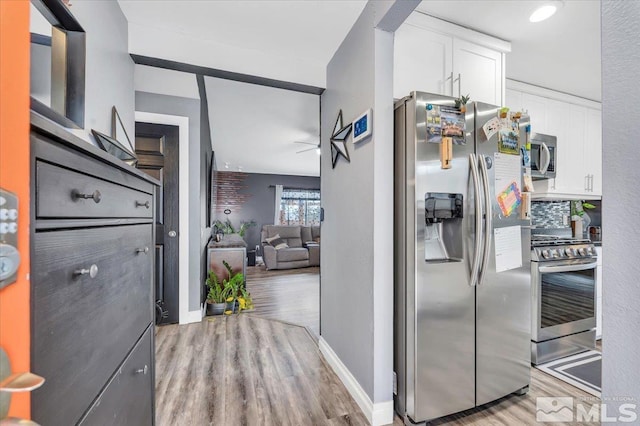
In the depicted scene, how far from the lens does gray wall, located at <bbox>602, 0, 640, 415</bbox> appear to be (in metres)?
0.48

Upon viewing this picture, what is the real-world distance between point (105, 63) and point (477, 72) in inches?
94.5

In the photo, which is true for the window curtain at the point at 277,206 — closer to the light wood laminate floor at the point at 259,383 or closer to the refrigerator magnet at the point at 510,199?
the light wood laminate floor at the point at 259,383

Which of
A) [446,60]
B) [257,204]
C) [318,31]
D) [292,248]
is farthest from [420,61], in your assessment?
[257,204]

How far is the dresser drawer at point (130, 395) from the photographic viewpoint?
2.23ft

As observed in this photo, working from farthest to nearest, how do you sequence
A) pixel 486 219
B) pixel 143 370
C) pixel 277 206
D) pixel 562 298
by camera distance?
pixel 277 206, pixel 562 298, pixel 486 219, pixel 143 370

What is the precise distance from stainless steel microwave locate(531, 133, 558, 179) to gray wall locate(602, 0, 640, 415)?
2231mm

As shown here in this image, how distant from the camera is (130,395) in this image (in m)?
0.88

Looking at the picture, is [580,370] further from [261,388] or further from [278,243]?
Answer: [278,243]

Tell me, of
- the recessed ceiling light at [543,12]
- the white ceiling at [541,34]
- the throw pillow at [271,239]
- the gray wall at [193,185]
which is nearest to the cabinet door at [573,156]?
the white ceiling at [541,34]

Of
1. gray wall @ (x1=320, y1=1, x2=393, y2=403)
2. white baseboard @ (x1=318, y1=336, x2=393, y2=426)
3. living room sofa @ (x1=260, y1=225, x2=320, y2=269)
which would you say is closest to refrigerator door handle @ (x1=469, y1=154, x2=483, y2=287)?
gray wall @ (x1=320, y1=1, x2=393, y2=403)

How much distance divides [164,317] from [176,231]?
2.95 ft

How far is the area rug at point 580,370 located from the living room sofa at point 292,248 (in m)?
4.76

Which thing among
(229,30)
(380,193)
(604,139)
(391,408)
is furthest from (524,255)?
(229,30)

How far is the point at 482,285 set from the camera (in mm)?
1563
